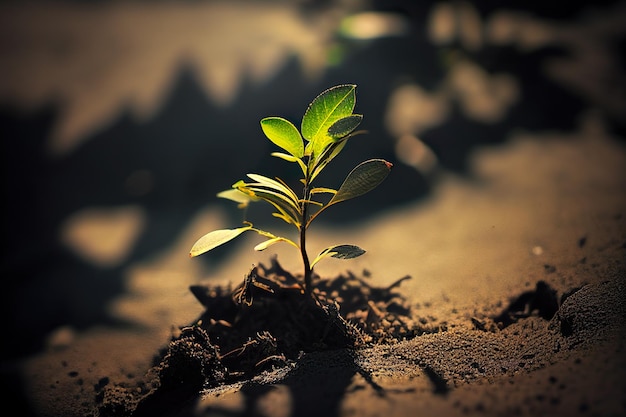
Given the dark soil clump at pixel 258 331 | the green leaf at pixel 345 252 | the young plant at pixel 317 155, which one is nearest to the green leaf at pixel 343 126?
the young plant at pixel 317 155

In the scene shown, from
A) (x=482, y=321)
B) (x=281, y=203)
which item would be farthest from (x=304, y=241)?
(x=482, y=321)

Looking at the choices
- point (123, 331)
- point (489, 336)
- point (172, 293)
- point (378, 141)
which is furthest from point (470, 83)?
point (123, 331)

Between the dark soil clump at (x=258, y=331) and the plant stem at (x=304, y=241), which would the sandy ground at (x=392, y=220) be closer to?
the dark soil clump at (x=258, y=331)

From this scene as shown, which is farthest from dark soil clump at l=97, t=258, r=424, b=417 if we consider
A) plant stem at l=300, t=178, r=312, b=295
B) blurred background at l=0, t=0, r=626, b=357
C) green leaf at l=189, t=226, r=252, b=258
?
blurred background at l=0, t=0, r=626, b=357

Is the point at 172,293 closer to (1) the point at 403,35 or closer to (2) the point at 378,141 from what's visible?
(2) the point at 378,141

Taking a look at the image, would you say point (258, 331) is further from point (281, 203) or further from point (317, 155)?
point (317, 155)
